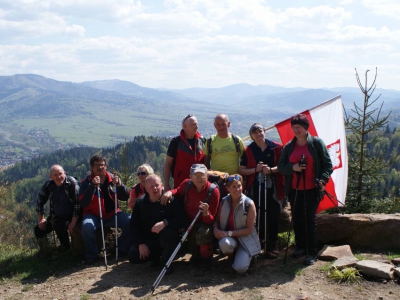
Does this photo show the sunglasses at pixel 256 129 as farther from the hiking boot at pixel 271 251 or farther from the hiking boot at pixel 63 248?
the hiking boot at pixel 63 248

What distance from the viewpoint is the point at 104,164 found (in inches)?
311

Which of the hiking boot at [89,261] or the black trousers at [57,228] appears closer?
the hiking boot at [89,261]

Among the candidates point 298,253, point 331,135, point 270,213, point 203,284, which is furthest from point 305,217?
point 331,135

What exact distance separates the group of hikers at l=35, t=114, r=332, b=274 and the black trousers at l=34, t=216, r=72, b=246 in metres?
0.14

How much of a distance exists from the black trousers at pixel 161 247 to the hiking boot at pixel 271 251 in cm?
190

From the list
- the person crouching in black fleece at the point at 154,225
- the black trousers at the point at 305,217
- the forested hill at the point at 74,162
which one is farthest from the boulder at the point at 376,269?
the forested hill at the point at 74,162

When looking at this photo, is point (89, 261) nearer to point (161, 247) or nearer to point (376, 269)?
point (161, 247)

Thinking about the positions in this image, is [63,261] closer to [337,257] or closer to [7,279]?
[7,279]

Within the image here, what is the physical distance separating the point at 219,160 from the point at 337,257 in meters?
2.97

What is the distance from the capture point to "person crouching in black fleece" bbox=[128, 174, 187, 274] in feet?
22.6

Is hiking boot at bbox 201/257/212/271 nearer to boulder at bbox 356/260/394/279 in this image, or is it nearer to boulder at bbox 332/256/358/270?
boulder at bbox 332/256/358/270

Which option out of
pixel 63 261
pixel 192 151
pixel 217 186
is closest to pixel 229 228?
pixel 217 186

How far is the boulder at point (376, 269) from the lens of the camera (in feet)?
20.2

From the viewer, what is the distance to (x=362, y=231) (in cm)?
793
